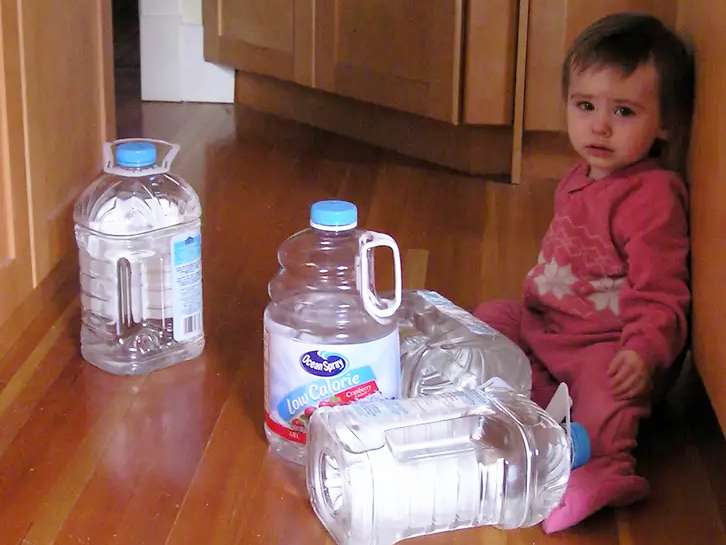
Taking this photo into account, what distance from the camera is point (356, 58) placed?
7.93 feet

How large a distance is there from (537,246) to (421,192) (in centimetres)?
37

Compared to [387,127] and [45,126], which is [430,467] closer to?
[45,126]

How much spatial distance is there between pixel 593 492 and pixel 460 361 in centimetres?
27

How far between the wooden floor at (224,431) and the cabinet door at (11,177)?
4.1 inches

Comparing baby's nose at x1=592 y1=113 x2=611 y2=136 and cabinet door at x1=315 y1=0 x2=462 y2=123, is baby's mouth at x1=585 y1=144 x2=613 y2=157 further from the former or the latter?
cabinet door at x1=315 y1=0 x2=462 y2=123

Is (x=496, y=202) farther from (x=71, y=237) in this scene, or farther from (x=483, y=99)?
(x=71, y=237)

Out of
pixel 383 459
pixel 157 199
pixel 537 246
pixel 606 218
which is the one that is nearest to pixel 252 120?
pixel 537 246

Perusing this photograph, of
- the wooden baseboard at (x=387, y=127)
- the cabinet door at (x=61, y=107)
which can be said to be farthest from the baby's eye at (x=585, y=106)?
the wooden baseboard at (x=387, y=127)

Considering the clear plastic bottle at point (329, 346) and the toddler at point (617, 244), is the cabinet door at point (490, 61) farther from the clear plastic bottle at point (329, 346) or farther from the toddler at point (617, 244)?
the clear plastic bottle at point (329, 346)

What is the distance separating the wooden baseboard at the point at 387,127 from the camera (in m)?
2.32

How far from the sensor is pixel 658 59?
1.27 m

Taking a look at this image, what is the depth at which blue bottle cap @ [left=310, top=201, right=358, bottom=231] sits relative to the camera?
3.68 ft

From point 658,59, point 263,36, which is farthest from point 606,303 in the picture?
point 263,36

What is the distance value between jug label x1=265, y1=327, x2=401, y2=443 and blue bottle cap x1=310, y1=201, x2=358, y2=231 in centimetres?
12
